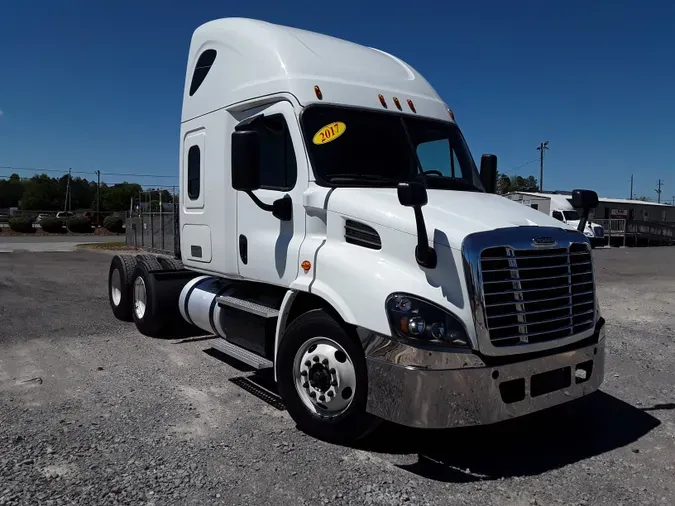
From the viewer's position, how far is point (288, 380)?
4.68 meters

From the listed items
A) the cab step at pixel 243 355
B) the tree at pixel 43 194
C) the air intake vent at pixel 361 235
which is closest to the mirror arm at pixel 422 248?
the air intake vent at pixel 361 235

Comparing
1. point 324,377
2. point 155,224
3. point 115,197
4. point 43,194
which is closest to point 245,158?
point 324,377

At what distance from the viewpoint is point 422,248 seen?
153 inches

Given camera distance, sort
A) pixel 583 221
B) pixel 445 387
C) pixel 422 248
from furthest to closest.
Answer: pixel 583 221, pixel 422 248, pixel 445 387

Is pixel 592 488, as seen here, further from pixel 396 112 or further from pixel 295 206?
pixel 396 112

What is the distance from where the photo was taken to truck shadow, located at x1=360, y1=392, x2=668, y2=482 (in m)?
4.11

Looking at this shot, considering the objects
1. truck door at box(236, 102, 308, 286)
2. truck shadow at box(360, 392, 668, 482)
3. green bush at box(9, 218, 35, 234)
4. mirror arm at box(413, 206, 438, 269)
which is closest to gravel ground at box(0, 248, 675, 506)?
truck shadow at box(360, 392, 668, 482)

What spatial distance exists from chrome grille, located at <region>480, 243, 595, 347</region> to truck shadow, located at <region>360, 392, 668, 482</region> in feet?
2.94

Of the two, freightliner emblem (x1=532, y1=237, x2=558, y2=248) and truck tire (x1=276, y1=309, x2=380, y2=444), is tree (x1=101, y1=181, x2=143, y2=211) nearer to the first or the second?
truck tire (x1=276, y1=309, x2=380, y2=444)

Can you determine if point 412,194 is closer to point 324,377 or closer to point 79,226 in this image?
point 324,377

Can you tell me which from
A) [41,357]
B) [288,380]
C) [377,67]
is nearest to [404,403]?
[288,380]

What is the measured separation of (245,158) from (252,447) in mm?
2213

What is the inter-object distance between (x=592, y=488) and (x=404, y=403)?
4.38 feet

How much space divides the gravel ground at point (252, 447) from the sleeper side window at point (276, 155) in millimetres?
1988
